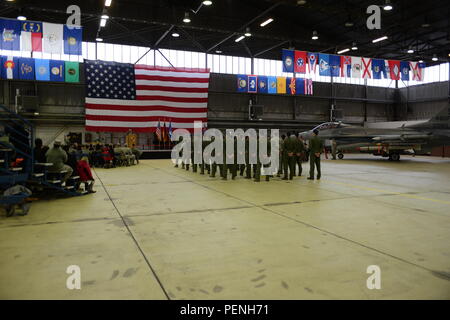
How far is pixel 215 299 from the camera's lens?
7.53ft

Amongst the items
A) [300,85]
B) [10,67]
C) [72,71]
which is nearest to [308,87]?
[300,85]

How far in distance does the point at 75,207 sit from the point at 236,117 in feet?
75.0

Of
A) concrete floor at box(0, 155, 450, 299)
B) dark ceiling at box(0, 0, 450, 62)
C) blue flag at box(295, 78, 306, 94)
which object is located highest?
dark ceiling at box(0, 0, 450, 62)

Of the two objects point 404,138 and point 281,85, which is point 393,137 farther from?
→ point 281,85

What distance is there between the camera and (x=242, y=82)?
87.4 ft

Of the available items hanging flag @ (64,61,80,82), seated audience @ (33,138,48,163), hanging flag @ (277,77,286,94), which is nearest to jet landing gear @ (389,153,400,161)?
hanging flag @ (277,77,286,94)

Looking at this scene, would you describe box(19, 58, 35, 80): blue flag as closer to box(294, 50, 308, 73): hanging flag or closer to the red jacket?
the red jacket

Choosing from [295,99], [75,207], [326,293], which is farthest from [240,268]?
[295,99]

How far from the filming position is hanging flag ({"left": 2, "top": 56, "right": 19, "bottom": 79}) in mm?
19891

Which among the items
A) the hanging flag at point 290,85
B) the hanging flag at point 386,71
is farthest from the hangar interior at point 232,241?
the hanging flag at point 386,71

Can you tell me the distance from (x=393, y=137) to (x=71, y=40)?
17812 mm

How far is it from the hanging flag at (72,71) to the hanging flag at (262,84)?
13782 millimetres

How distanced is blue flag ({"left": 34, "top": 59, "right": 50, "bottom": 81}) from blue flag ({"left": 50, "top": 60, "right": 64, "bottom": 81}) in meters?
0.23

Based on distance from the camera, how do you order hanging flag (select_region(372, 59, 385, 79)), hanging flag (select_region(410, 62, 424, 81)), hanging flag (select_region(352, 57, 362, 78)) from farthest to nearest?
hanging flag (select_region(410, 62, 424, 81))
hanging flag (select_region(372, 59, 385, 79))
hanging flag (select_region(352, 57, 362, 78))
